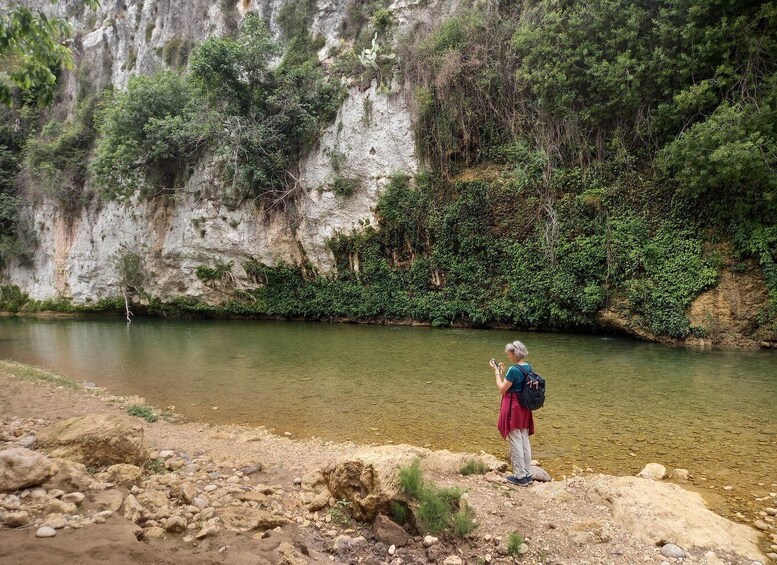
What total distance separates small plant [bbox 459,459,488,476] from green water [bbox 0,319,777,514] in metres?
0.80

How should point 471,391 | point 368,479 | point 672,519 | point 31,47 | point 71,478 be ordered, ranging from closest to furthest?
point 71,478
point 672,519
point 368,479
point 31,47
point 471,391

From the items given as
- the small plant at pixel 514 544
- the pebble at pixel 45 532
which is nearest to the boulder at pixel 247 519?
the pebble at pixel 45 532

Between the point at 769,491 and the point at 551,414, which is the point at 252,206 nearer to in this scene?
the point at 551,414

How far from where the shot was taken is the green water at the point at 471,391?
5746 mm

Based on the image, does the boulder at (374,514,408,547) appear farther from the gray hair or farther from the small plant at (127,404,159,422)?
the small plant at (127,404,159,422)

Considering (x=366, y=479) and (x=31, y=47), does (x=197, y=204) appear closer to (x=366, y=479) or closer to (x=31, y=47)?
(x=31, y=47)

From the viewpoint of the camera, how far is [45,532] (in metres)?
2.70

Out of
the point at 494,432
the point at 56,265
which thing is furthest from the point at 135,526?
the point at 56,265

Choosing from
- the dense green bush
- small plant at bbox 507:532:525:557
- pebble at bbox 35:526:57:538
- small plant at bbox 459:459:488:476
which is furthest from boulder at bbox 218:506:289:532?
the dense green bush

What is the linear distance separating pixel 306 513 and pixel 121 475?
170 cm

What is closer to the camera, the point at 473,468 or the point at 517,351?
the point at 473,468

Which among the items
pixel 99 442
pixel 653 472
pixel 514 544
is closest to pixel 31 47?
pixel 99 442

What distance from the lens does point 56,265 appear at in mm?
30828

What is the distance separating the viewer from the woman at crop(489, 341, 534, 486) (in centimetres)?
493
